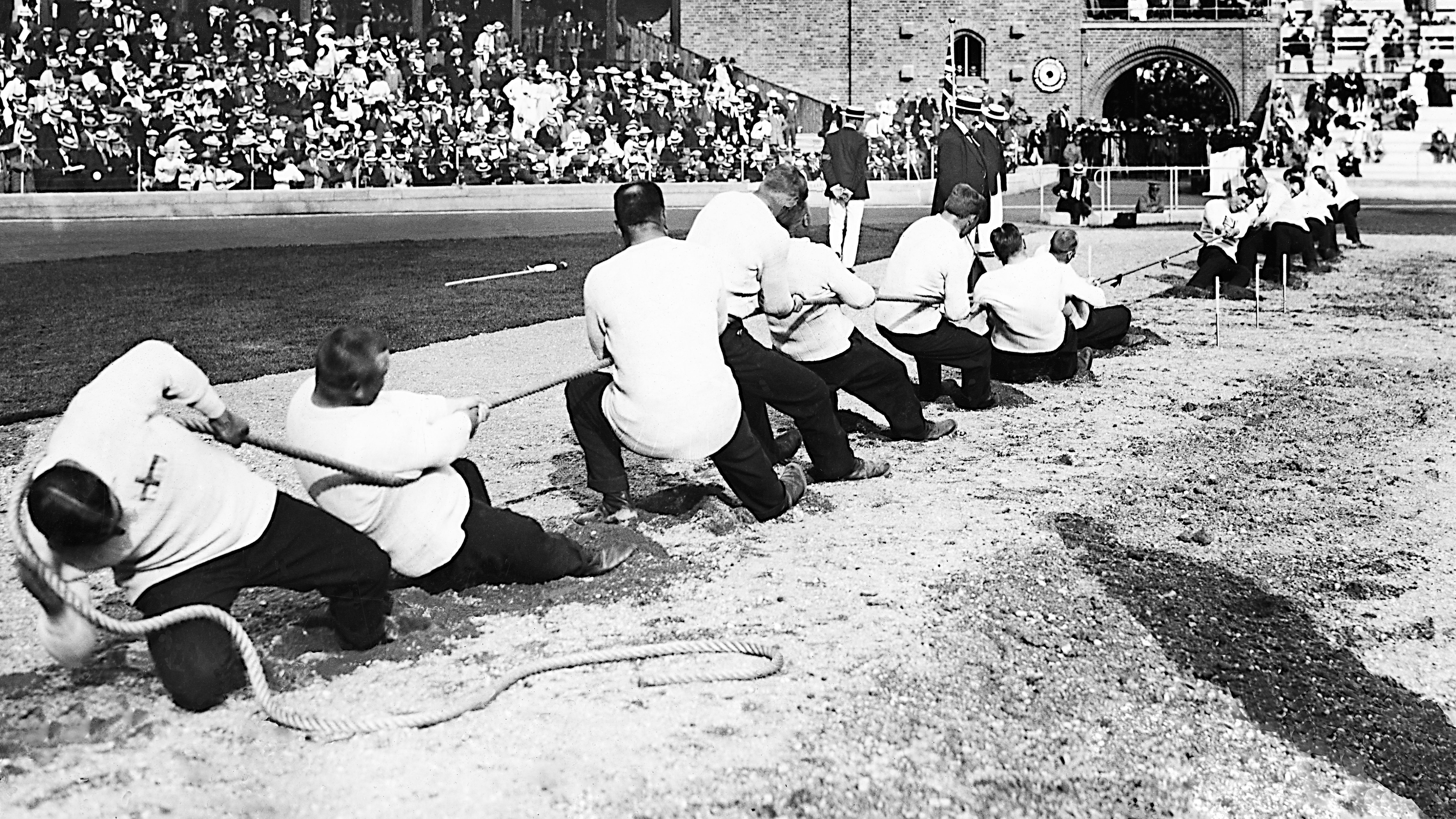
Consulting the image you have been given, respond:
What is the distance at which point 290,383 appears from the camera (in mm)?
10547

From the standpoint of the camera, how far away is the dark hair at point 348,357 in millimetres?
4984

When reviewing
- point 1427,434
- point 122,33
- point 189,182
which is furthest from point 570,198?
point 1427,434

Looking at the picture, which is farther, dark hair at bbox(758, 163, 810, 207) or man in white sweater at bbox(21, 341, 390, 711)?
dark hair at bbox(758, 163, 810, 207)

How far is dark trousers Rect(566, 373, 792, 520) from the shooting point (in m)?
6.57

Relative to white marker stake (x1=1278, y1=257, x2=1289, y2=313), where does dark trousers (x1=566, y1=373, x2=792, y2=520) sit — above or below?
below

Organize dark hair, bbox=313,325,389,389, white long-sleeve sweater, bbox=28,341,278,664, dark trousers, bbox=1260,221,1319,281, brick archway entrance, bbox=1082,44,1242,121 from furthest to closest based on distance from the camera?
brick archway entrance, bbox=1082,44,1242,121, dark trousers, bbox=1260,221,1319,281, dark hair, bbox=313,325,389,389, white long-sleeve sweater, bbox=28,341,278,664

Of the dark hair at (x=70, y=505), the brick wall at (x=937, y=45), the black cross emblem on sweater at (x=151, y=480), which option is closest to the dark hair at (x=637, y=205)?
the black cross emblem on sweater at (x=151, y=480)

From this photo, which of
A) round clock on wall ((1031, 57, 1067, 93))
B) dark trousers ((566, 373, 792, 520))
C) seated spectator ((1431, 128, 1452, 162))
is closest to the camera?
dark trousers ((566, 373, 792, 520))

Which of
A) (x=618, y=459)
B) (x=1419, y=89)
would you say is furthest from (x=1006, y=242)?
(x=1419, y=89)

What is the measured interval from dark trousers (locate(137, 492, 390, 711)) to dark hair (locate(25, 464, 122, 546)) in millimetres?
339

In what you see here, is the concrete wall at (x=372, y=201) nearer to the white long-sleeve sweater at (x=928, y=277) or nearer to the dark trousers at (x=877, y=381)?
the white long-sleeve sweater at (x=928, y=277)

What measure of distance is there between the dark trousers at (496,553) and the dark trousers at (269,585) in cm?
25

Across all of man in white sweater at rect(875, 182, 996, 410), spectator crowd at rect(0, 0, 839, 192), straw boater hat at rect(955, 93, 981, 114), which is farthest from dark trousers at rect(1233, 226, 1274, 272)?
spectator crowd at rect(0, 0, 839, 192)

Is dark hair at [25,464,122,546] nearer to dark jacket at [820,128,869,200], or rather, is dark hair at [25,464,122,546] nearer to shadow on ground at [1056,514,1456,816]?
shadow on ground at [1056,514,1456,816]
